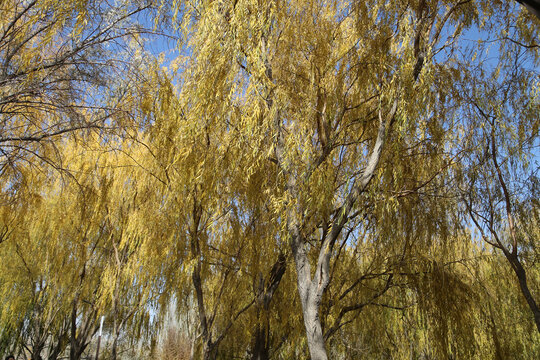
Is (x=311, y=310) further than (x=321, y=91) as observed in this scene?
No

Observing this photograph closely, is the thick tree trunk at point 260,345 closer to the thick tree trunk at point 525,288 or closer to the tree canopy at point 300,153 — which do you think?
the tree canopy at point 300,153

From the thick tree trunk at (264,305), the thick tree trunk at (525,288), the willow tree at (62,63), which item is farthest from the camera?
the thick tree trunk at (264,305)

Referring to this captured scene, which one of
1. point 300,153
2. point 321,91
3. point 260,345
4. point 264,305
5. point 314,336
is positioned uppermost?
point 321,91

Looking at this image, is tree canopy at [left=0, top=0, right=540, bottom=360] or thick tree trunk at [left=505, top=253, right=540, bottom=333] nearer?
tree canopy at [left=0, top=0, right=540, bottom=360]

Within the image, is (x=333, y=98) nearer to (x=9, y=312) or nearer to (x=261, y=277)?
(x=261, y=277)

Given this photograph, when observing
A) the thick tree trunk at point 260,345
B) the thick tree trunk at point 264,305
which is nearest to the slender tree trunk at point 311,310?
the thick tree trunk at point 264,305

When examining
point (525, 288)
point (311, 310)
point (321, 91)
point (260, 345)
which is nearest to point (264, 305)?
point (260, 345)

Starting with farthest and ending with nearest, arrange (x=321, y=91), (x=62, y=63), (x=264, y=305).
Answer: (x=264, y=305), (x=321, y=91), (x=62, y=63)

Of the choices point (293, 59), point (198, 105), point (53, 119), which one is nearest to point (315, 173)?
point (198, 105)

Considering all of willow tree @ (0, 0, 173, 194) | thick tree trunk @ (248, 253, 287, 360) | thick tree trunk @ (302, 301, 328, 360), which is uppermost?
willow tree @ (0, 0, 173, 194)

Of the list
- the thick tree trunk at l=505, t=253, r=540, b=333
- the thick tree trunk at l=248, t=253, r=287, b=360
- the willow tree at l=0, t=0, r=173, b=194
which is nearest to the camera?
the willow tree at l=0, t=0, r=173, b=194

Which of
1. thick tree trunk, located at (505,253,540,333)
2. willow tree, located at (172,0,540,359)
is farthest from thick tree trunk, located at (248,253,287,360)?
thick tree trunk, located at (505,253,540,333)

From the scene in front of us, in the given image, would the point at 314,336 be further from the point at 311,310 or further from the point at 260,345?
the point at 260,345

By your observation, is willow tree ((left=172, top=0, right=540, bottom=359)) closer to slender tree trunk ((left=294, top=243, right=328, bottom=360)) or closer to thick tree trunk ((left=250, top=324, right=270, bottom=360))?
slender tree trunk ((left=294, top=243, right=328, bottom=360))
